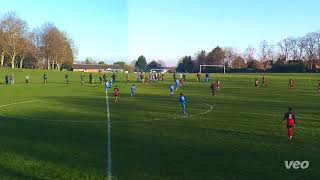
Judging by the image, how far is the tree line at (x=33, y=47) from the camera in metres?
111

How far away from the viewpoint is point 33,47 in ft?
415

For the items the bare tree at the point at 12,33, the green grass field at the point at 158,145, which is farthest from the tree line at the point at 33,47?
the green grass field at the point at 158,145

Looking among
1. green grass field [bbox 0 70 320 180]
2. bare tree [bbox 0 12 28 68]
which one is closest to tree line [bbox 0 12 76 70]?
bare tree [bbox 0 12 28 68]

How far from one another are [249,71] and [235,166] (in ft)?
404

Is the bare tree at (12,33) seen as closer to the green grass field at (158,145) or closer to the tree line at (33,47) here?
the tree line at (33,47)

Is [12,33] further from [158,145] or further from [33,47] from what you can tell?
[158,145]

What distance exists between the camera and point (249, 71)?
5290 inches

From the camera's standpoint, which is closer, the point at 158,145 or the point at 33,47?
the point at 158,145

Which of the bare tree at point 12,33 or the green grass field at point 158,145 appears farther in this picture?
the bare tree at point 12,33

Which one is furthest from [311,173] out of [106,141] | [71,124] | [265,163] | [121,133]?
[71,124]

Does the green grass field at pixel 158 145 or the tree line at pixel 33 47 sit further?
the tree line at pixel 33 47

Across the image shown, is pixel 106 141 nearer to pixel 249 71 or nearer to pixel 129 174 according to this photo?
pixel 129 174

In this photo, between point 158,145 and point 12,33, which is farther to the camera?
point 12,33

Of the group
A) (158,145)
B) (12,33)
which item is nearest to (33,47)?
(12,33)
